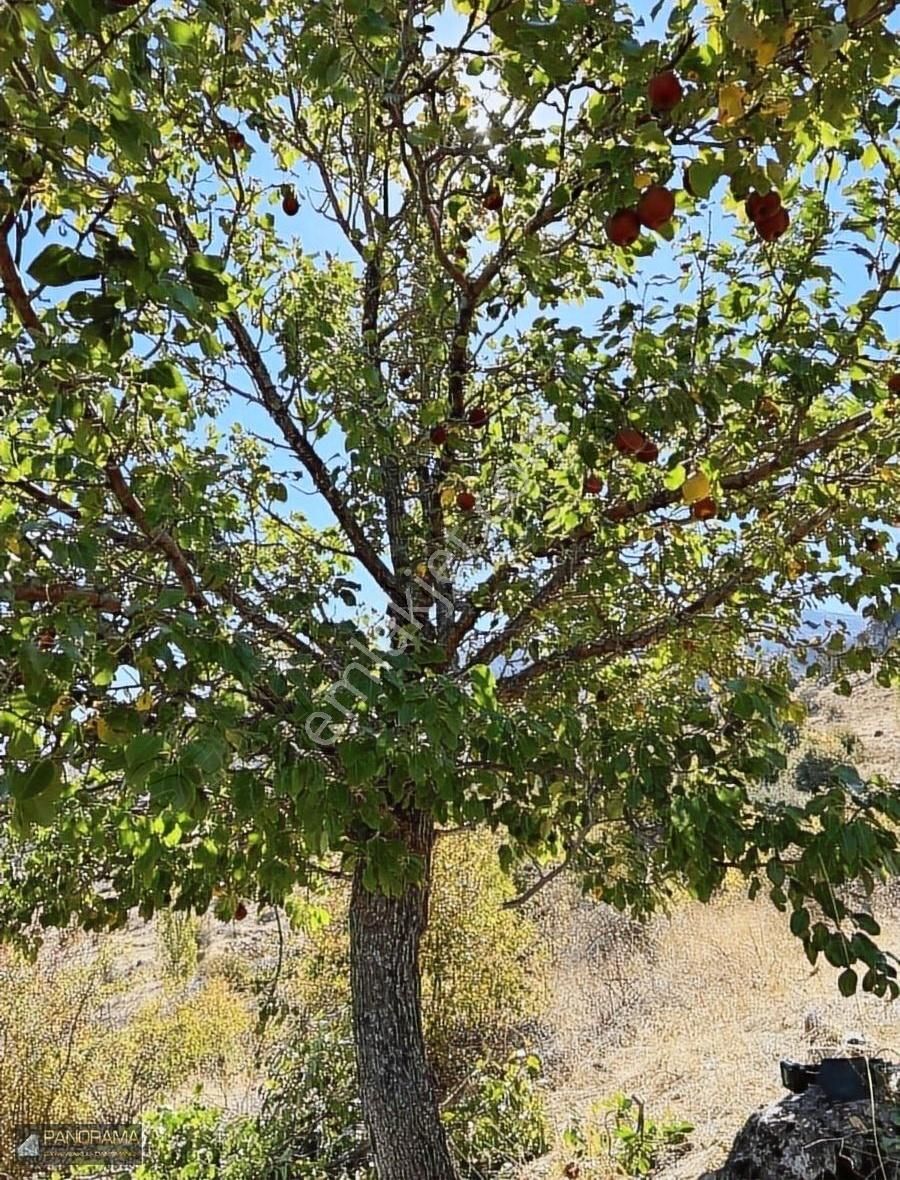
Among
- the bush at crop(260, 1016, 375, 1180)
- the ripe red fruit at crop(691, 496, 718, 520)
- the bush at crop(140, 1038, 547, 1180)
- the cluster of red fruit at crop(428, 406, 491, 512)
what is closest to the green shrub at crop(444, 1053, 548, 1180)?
the bush at crop(140, 1038, 547, 1180)

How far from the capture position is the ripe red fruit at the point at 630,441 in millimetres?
2231

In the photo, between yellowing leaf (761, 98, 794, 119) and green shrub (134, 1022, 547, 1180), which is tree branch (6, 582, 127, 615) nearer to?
yellowing leaf (761, 98, 794, 119)

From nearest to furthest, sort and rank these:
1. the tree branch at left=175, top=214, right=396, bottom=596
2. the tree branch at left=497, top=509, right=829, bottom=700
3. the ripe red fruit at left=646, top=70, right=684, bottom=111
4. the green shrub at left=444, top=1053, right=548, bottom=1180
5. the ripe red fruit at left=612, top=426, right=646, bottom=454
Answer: the ripe red fruit at left=646, top=70, right=684, bottom=111 < the ripe red fruit at left=612, top=426, right=646, bottom=454 < the tree branch at left=497, top=509, right=829, bottom=700 < the tree branch at left=175, top=214, right=396, bottom=596 < the green shrub at left=444, top=1053, right=548, bottom=1180

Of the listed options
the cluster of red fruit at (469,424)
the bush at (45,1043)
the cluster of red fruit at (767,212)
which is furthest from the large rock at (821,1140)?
the bush at (45,1043)

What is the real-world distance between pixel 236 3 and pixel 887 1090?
4256mm

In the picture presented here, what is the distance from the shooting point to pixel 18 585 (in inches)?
62.1

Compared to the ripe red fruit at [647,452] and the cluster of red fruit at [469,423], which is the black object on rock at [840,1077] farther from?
the cluster of red fruit at [469,423]

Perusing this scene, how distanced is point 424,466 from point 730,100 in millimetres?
2388

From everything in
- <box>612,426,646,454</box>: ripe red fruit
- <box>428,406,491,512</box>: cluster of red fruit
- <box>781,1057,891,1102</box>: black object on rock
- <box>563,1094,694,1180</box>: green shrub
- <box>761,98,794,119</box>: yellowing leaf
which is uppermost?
<box>428,406,491,512</box>: cluster of red fruit

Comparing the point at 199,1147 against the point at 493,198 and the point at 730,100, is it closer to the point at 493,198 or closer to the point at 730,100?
the point at 493,198

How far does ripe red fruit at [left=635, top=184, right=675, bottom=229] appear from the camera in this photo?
5.36 feet

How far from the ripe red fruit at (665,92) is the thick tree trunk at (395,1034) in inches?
96.8

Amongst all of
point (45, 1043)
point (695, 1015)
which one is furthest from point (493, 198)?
point (695, 1015)

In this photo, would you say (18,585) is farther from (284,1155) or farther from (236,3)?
(284,1155)
